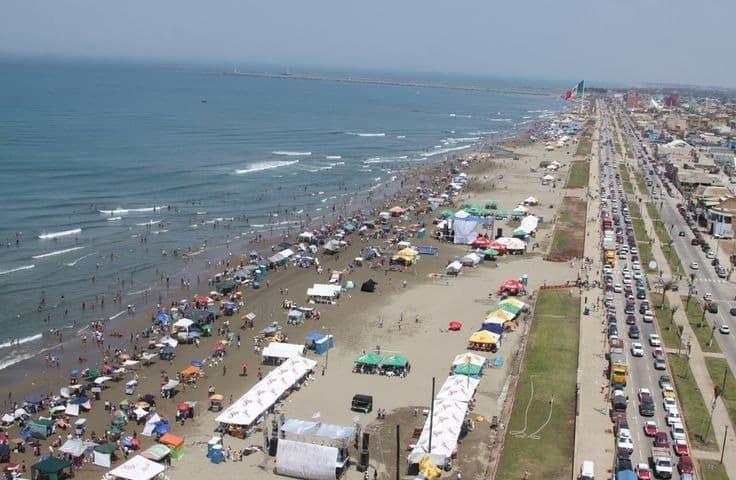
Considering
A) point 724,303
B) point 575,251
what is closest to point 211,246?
point 575,251

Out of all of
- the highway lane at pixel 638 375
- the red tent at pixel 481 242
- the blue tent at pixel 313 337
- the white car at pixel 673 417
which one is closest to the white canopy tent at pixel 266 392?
the blue tent at pixel 313 337

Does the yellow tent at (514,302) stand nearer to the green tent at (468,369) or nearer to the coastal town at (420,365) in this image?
the coastal town at (420,365)

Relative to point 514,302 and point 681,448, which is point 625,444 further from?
point 514,302

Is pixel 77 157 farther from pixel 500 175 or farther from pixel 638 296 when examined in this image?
pixel 638 296

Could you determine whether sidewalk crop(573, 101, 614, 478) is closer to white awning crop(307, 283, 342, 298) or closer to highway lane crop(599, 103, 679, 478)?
highway lane crop(599, 103, 679, 478)

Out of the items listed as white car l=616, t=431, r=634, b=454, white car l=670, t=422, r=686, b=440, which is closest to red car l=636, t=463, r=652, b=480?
white car l=616, t=431, r=634, b=454

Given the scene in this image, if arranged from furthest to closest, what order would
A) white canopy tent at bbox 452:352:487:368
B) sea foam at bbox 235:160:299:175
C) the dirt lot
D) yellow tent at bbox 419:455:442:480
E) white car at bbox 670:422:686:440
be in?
sea foam at bbox 235:160:299:175
the dirt lot
white canopy tent at bbox 452:352:487:368
white car at bbox 670:422:686:440
yellow tent at bbox 419:455:442:480
